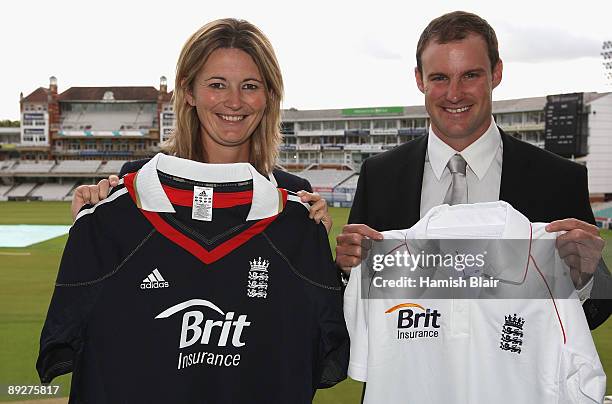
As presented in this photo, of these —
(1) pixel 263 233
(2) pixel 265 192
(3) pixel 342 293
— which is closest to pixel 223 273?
(1) pixel 263 233

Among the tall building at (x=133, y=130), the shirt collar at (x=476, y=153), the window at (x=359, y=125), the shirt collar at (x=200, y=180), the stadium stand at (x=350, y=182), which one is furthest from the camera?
the window at (x=359, y=125)

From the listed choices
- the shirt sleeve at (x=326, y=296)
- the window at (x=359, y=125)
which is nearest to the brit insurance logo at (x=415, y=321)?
the shirt sleeve at (x=326, y=296)

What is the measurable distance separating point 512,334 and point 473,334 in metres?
0.17

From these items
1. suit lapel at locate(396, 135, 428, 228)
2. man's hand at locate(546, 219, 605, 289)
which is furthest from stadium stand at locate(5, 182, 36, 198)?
man's hand at locate(546, 219, 605, 289)

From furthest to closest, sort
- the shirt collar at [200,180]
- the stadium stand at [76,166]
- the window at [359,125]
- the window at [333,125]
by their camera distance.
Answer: the window at [333,125]
the window at [359,125]
the stadium stand at [76,166]
the shirt collar at [200,180]

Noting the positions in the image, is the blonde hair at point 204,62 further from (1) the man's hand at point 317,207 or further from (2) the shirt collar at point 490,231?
(2) the shirt collar at point 490,231

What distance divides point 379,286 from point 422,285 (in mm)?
225

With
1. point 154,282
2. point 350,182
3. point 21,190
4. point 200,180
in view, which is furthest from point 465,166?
point 21,190

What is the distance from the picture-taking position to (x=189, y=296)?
244 cm

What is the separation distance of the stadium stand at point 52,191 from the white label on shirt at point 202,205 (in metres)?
54.2

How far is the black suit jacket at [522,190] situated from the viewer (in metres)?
2.95

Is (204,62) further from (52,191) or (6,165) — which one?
(6,165)

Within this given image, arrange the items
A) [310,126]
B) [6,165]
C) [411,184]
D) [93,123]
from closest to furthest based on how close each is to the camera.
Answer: [411,184] → [6,165] → [310,126] → [93,123]

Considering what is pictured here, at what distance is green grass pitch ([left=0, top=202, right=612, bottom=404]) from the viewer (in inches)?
246
